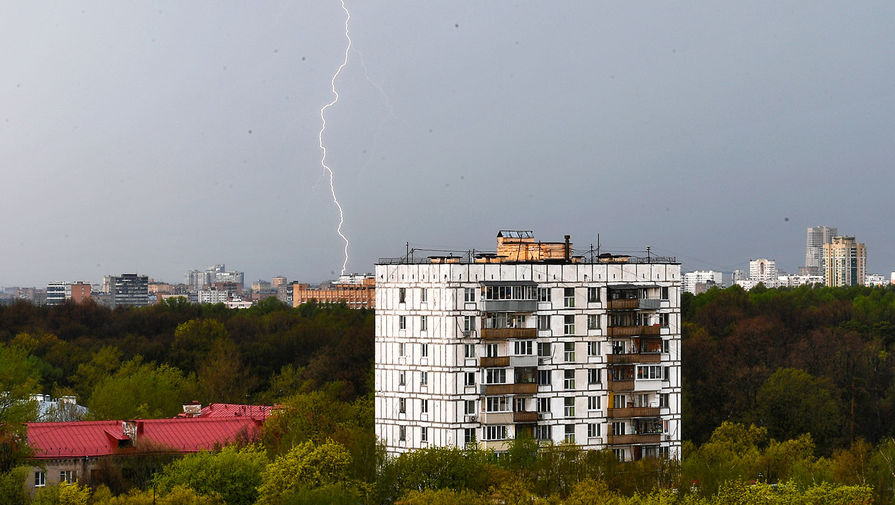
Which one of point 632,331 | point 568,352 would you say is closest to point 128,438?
point 568,352

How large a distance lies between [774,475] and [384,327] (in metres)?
16.3

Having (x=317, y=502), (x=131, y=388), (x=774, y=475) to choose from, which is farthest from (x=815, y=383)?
(x=317, y=502)

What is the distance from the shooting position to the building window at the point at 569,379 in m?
58.8

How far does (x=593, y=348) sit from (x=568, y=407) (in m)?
2.58

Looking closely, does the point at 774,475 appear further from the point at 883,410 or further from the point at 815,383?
the point at 883,410

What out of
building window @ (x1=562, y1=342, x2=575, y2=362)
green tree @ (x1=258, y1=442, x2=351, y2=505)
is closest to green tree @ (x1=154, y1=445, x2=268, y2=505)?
green tree @ (x1=258, y1=442, x2=351, y2=505)

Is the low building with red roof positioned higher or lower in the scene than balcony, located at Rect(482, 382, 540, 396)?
lower

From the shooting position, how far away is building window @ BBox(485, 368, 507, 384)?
57750 mm

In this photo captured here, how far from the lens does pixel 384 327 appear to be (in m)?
59.6

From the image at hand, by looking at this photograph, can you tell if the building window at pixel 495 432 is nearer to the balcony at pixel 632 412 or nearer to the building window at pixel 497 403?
the building window at pixel 497 403

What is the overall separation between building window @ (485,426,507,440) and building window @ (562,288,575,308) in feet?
18.0

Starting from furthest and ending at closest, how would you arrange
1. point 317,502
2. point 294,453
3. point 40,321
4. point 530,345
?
point 40,321 < point 530,345 < point 294,453 < point 317,502

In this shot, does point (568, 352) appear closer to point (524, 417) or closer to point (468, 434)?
point (524, 417)

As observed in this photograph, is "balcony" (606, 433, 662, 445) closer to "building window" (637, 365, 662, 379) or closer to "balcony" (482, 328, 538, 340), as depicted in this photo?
"building window" (637, 365, 662, 379)
